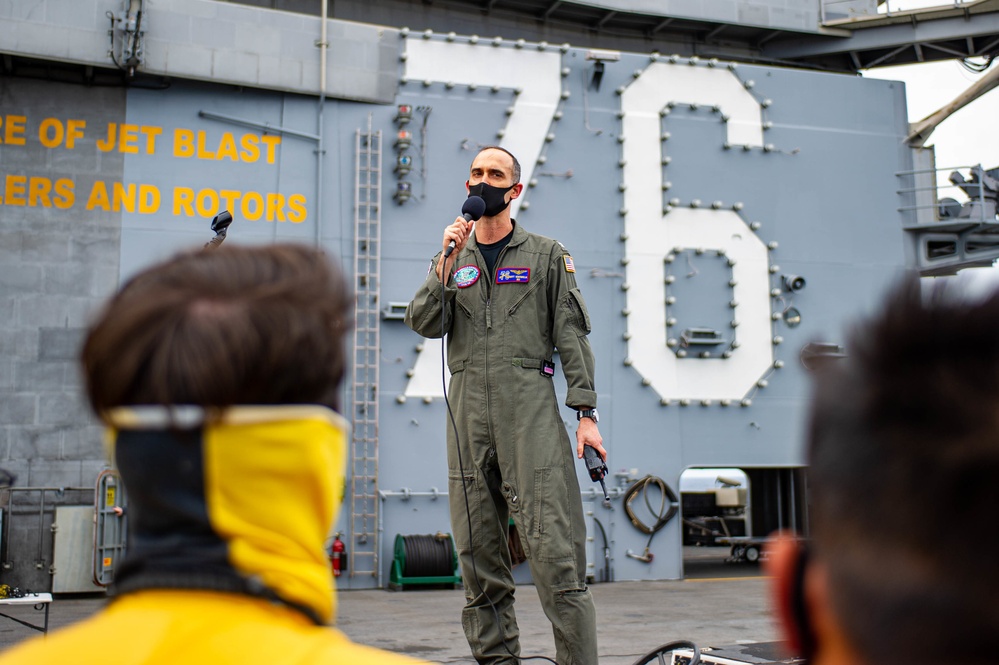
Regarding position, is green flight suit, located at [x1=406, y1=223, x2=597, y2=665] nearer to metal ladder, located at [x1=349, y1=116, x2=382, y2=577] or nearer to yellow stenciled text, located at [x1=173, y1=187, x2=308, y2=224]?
metal ladder, located at [x1=349, y1=116, x2=382, y2=577]

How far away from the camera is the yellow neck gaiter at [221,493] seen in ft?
2.87

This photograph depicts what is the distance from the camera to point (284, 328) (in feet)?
2.92

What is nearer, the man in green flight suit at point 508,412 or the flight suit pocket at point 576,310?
the man in green flight suit at point 508,412

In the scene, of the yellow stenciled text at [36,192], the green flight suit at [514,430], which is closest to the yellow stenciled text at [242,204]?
the yellow stenciled text at [36,192]

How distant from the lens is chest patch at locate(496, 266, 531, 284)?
3.99 m

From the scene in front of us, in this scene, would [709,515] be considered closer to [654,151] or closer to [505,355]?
[654,151]

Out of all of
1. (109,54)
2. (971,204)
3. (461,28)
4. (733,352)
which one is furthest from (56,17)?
(971,204)

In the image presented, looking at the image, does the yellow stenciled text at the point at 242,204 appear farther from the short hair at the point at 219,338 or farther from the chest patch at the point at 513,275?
the short hair at the point at 219,338

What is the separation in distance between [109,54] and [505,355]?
6.83 meters

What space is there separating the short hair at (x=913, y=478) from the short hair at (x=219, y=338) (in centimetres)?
47

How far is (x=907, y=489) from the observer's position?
25.2 inches

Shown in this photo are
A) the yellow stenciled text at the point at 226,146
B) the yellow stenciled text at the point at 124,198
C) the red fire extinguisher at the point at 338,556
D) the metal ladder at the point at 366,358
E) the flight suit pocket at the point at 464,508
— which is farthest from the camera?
the yellow stenciled text at the point at 226,146

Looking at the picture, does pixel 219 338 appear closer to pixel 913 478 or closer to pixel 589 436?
pixel 913 478

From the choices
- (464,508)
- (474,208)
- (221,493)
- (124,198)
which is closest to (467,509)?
(464,508)
